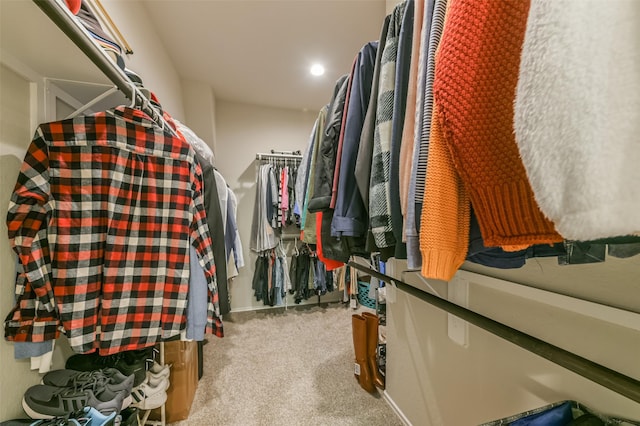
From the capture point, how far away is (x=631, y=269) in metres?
0.45

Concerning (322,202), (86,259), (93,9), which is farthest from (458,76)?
(93,9)

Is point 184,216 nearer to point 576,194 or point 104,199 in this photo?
point 104,199

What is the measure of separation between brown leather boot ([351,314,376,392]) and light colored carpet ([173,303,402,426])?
5 cm

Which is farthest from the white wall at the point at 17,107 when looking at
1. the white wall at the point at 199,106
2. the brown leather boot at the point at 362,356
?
the white wall at the point at 199,106

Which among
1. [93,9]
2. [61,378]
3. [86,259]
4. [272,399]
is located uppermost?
[93,9]

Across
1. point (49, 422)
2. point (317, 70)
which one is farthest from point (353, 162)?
point (317, 70)

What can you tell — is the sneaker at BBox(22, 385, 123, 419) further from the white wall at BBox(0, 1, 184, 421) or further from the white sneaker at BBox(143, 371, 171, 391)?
the white sneaker at BBox(143, 371, 171, 391)

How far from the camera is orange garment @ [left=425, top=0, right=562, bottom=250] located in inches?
11.6

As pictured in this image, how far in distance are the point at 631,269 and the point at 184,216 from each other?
1190 mm

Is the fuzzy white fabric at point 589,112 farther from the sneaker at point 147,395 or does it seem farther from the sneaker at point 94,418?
the sneaker at point 147,395

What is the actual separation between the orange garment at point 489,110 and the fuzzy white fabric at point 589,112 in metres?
0.09

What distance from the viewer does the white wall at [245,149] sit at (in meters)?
2.55

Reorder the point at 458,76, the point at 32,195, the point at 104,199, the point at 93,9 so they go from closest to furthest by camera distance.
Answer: the point at 458,76 < the point at 32,195 < the point at 104,199 < the point at 93,9

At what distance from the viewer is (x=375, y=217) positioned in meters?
0.55
